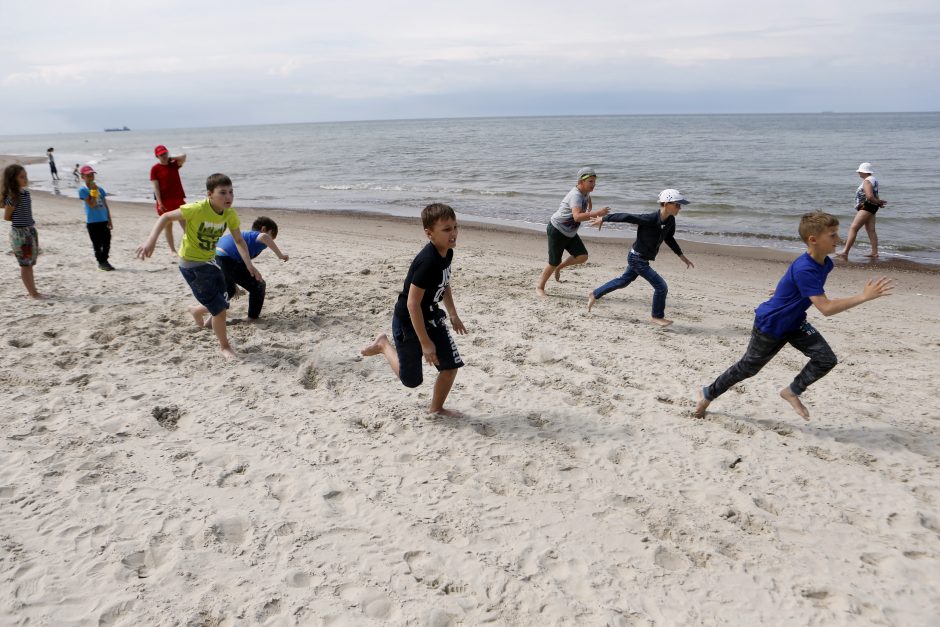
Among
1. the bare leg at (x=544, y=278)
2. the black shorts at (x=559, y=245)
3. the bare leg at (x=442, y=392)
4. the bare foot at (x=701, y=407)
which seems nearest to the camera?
the bare leg at (x=442, y=392)

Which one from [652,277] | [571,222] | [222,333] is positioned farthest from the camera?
[571,222]

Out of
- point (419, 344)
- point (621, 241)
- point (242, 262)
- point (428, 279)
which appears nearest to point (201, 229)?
point (242, 262)

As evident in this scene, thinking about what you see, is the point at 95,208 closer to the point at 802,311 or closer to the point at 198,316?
the point at 198,316

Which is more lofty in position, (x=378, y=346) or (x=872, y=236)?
(x=872, y=236)

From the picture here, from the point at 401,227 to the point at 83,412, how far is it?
1075 centimetres

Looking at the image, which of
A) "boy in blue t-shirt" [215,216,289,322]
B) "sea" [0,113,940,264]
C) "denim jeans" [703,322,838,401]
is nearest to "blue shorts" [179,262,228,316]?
"boy in blue t-shirt" [215,216,289,322]

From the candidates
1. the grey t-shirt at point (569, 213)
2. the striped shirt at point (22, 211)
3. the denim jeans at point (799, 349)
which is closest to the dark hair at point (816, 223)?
the denim jeans at point (799, 349)

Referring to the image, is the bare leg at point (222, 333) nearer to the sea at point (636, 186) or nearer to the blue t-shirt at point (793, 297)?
the blue t-shirt at point (793, 297)

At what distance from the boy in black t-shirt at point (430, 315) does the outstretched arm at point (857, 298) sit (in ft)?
7.64

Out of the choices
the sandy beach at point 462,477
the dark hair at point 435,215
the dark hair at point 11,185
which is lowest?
the sandy beach at point 462,477

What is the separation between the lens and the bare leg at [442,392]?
4.20m

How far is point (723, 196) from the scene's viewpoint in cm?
1880

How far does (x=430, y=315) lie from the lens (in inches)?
157

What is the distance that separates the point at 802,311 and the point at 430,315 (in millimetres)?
2506
